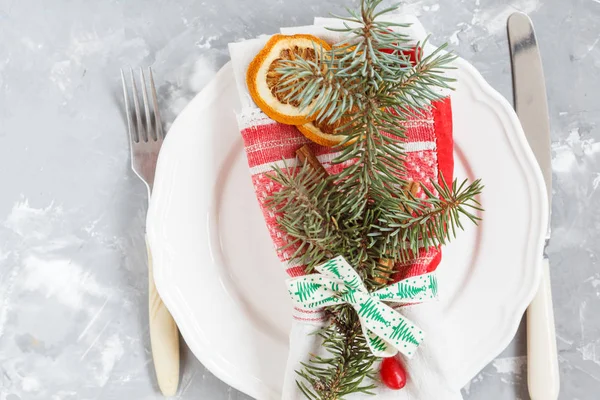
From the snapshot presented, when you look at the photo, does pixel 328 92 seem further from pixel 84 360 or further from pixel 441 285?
pixel 84 360

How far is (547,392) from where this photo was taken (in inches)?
28.4

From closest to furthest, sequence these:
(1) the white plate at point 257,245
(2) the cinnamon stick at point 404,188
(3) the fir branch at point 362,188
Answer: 1. (3) the fir branch at point 362,188
2. (2) the cinnamon stick at point 404,188
3. (1) the white plate at point 257,245

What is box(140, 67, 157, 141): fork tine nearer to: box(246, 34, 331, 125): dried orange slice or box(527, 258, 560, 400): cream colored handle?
box(246, 34, 331, 125): dried orange slice

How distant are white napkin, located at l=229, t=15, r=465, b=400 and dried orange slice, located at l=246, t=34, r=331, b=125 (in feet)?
0.06

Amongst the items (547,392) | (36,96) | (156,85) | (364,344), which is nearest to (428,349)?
(364,344)

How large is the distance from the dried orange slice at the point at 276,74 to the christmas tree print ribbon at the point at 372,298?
0.16 m

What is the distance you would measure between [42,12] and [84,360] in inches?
17.9

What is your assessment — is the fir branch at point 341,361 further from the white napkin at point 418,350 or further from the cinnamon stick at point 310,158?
the cinnamon stick at point 310,158

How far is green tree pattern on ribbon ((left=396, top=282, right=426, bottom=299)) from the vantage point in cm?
58

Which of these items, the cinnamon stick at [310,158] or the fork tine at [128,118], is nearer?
the cinnamon stick at [310,158]

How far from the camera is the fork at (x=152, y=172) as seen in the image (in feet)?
2.32

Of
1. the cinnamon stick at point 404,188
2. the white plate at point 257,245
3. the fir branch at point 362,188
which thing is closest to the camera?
the fir branch at point 362,188

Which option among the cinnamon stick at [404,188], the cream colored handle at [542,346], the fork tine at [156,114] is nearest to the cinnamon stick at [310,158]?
the cinnamon stick at [404,188]

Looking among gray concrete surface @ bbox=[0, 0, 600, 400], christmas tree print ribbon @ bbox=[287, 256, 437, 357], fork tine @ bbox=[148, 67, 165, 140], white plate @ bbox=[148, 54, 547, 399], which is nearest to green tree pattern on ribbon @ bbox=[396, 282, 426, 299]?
christmas tree print ribbon @ bbox=[287, 256, 437, 357]
